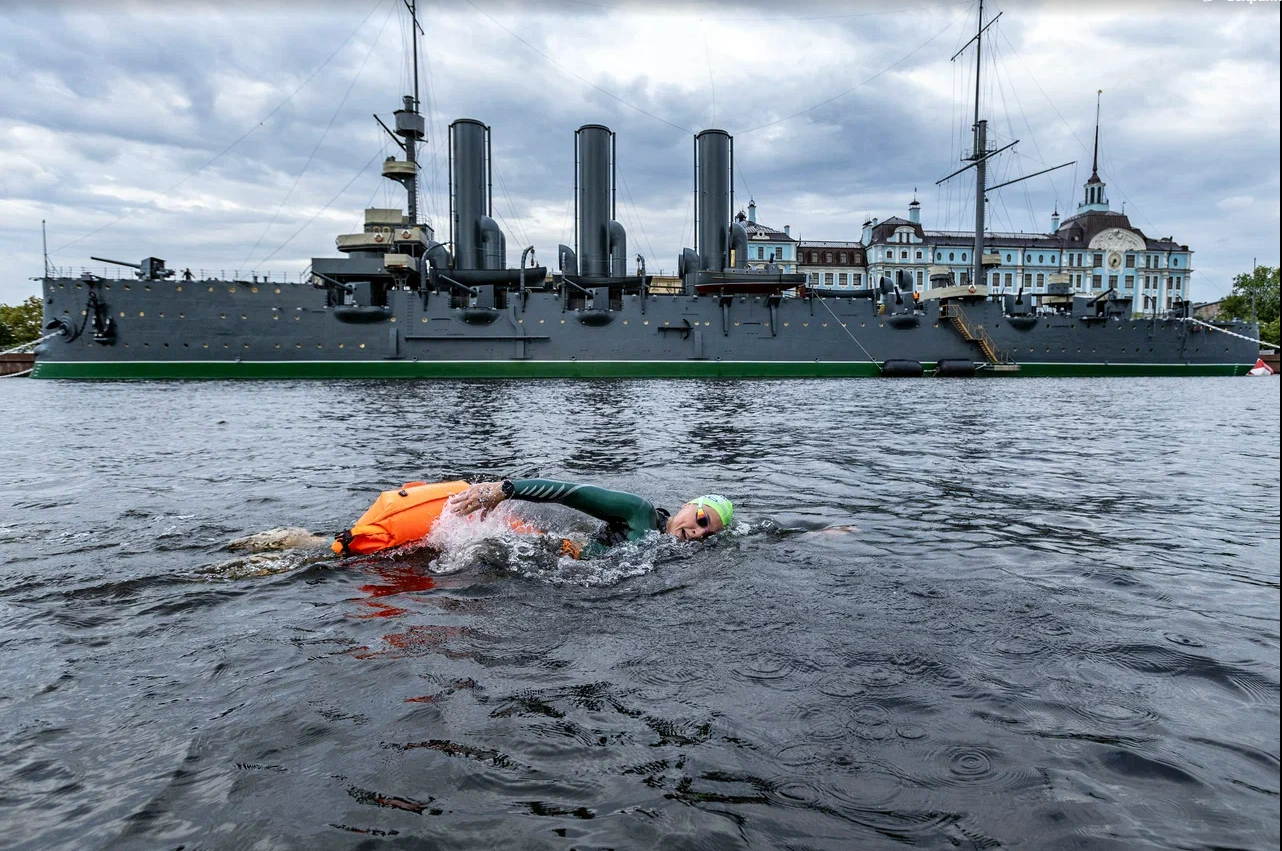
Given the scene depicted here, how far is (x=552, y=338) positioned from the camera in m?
35.5

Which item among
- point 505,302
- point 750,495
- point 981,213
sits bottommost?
point 750,495

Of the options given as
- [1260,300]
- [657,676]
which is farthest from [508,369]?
[1260,300]

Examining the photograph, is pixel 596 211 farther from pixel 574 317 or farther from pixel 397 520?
pixel 397 520

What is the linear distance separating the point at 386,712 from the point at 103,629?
6.85ft

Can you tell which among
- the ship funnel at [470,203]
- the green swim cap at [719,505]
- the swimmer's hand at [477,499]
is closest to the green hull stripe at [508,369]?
the ship funnel at [470,203]

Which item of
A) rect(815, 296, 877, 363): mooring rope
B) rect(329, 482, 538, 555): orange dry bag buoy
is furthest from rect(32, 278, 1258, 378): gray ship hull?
rect(329, 482, 538, 555): orange dry bag buoy

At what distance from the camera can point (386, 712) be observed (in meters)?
3.07

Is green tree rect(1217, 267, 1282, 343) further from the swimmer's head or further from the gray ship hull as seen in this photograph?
the swimmer's head

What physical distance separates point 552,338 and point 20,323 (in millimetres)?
52937

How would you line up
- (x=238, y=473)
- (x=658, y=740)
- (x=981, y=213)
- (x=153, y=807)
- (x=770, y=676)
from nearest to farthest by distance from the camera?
(x=153, y=807)
(x=658, y=740)
(x=770, y=676)
(x=238, y=473)
(x=981, y=213)

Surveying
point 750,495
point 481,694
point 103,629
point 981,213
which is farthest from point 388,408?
point 981,213

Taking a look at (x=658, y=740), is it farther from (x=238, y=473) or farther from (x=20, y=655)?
(x=238, y=473)

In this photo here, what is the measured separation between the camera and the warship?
108 ft

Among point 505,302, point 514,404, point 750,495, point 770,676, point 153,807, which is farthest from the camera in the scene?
point 505,302
